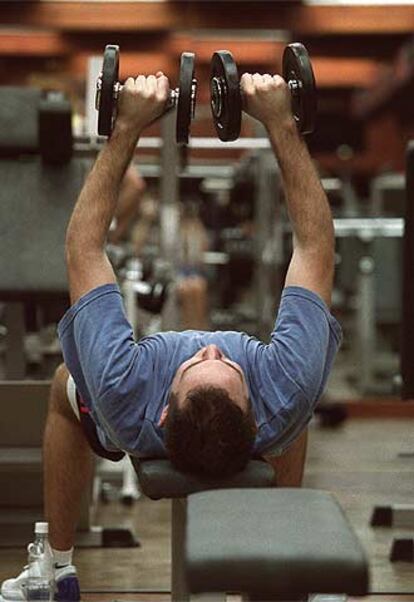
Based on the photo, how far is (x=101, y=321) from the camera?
2543mm

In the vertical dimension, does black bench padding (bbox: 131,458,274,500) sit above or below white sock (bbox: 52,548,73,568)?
above

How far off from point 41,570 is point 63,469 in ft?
0.75

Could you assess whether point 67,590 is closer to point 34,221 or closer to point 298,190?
point 298,190

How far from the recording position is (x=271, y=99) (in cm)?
272

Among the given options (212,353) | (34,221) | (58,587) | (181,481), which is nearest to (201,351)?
(212,353)

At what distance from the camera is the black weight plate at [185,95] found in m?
2.65

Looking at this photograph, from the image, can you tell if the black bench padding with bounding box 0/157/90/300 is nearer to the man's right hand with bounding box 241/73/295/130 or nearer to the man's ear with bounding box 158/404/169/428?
the man's right hand with bounding box 241/73/295/130

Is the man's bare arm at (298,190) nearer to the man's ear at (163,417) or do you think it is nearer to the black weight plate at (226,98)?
the black weight plate at (226,98)

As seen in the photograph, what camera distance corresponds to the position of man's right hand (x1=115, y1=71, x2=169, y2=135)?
8.84 ft

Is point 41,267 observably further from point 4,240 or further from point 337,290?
point 337,290

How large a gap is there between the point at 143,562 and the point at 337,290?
15.2ft

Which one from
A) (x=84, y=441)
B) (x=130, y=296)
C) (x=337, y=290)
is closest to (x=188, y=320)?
(x=337, y=290)

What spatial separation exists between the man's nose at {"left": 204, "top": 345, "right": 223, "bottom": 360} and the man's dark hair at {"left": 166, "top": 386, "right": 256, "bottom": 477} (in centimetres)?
10

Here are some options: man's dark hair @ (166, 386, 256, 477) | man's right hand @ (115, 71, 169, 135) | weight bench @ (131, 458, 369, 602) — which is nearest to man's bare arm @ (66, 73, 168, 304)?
man's right hand @ (115, 71, 169, 135)
